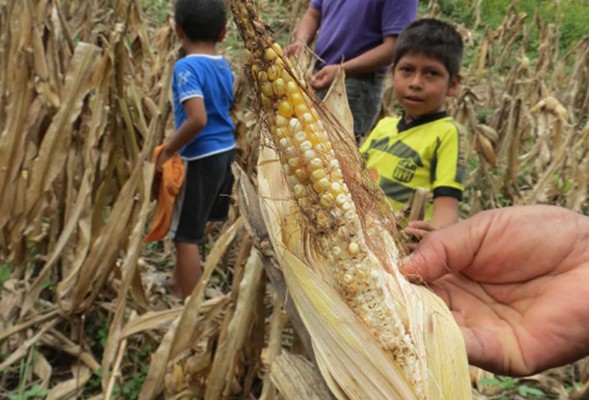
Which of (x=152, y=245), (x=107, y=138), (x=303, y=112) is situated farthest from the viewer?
(x=152, y=245)

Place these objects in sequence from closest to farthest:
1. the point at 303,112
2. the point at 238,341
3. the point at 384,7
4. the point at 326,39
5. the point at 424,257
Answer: the point at 303,112 < the point at 424,257 < the point at 238,341 < the point at 384,7 < the point at 326,39

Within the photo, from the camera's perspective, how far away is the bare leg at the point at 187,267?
7.88 ft

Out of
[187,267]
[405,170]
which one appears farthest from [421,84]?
[187,267]

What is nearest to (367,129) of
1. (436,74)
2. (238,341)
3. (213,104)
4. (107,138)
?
(213,104)

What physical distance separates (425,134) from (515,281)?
28.4 inches

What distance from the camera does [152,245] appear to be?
9.76ft

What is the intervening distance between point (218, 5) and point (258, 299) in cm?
123

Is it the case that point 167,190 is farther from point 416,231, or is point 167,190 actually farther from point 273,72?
point 273,72

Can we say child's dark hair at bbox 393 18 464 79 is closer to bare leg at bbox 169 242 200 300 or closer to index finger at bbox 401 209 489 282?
index finger at bbox 401 209 489 282

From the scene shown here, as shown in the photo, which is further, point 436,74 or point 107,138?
point 107,138

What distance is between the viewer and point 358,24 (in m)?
2.33

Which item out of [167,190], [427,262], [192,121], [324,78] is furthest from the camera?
[167,190]

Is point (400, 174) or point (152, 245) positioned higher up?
point (400, 174)

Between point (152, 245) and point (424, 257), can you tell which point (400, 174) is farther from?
point (152, 245)
